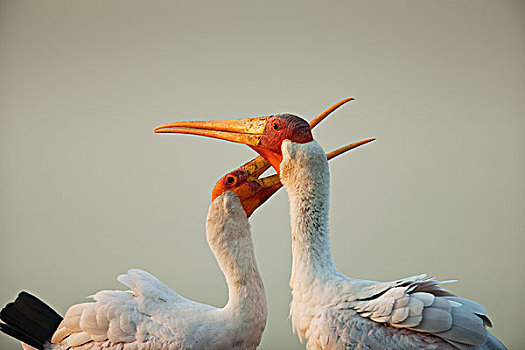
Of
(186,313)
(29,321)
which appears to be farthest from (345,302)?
(29,321)

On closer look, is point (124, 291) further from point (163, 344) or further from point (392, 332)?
point (392, 332)

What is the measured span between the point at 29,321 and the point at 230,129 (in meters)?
2.17

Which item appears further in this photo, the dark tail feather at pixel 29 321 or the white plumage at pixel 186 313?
the dark tail feather at pixel 29 321

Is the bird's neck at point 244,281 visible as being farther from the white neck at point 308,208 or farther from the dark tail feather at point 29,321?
the dark tail feather at point 29,321

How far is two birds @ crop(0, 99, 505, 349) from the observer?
11.9ft

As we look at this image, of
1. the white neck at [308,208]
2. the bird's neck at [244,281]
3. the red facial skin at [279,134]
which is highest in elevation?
the red facial skin at [279,134]

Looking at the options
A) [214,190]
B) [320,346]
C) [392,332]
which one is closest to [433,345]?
[392,332]

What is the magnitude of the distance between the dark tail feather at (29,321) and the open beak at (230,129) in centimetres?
175

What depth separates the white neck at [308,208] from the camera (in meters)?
4.04

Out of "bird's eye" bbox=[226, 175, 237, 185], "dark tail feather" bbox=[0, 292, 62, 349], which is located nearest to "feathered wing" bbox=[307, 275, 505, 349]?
"bird's eye" bbox=[226, 175, 237, 185]

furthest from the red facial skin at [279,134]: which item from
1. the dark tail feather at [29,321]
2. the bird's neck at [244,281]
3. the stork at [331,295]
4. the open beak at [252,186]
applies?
the dark tail feather at [29,321]

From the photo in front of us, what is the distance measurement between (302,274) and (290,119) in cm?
108

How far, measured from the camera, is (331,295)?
3.85 m

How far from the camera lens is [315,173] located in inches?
162
